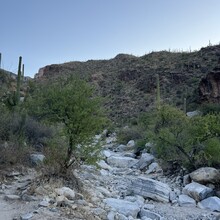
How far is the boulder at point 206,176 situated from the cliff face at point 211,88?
16.7 m

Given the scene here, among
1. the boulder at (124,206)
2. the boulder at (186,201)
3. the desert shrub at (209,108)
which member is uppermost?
the desert shrub at (209,108)

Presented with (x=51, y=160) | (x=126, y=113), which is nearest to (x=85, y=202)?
(x=51, y=160)

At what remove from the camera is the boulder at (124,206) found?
6672 mm

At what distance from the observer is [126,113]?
3103 centimetres

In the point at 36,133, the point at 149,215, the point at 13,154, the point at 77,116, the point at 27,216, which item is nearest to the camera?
the point at 27,216

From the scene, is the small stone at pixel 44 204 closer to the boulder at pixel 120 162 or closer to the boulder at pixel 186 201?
the boulder at pixel 186 201

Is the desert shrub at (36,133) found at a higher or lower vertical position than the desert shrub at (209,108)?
lower

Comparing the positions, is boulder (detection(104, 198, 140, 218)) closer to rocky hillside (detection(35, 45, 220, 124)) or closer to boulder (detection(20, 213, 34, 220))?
boulder (detection(20, 213, 34, 220))

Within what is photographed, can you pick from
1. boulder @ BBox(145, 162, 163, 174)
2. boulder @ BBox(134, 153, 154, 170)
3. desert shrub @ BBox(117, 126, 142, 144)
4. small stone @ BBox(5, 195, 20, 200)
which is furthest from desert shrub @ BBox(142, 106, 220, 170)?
desert shrub @ BBox(117, 126, 142, 144)

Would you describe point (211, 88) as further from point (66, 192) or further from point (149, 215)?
point (66, 192)

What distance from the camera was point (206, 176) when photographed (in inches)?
352

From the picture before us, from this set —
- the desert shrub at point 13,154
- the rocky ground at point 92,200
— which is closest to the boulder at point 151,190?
the rocky ground at point 92,200

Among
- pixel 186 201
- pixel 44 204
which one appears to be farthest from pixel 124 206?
pixel 186 201

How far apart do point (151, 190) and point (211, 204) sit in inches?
58.0
